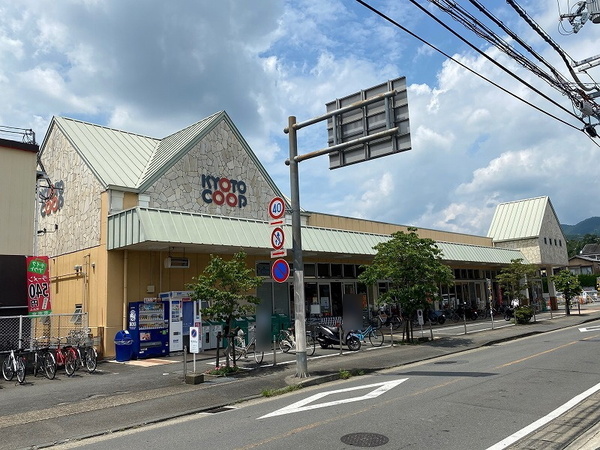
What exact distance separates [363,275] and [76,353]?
37.3 feet

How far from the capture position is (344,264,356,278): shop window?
2770 centimetres

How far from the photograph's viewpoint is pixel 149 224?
672 inches

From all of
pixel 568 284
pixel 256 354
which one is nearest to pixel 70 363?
pixel 256 354

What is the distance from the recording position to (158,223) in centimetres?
1742

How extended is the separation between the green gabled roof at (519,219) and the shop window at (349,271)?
75.2 feet

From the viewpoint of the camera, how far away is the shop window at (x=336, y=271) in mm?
26875

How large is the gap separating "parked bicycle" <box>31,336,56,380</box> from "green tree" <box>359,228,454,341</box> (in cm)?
1196

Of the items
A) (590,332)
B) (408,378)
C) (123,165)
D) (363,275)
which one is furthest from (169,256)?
(590,332)

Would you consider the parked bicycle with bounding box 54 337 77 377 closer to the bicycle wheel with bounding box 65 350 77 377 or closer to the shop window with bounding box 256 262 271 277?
the bicycle wheel with bounding box 65 350 77 377

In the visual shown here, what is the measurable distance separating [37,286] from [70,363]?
5254mm

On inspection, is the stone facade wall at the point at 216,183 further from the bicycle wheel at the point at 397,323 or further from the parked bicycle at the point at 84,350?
the bicycle wheel at the point at 397,323

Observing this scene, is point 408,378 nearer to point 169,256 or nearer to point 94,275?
point 169,256

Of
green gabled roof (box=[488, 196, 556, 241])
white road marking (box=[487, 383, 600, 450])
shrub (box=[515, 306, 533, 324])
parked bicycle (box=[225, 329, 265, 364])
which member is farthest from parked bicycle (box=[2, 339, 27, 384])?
green gabled roof (box=[488, 196, 556, 241])

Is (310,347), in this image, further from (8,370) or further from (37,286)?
(37,286)
